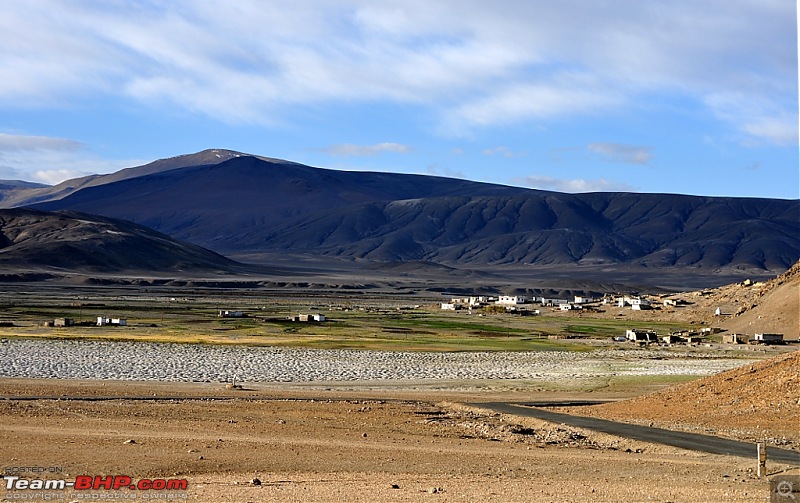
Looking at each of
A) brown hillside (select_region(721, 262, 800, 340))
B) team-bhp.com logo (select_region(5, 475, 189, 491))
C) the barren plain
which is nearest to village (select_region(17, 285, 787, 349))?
brown hillside (select_region(721, 262, 800, 340))

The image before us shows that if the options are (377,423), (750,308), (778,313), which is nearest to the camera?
(377,423)

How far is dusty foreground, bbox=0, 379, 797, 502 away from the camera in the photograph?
16516mm

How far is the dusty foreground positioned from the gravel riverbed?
11.3 metres

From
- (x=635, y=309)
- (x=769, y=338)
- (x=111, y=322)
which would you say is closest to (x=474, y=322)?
(x=635, y=309)

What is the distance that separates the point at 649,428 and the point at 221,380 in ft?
61.0

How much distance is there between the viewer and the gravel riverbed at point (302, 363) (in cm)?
4072

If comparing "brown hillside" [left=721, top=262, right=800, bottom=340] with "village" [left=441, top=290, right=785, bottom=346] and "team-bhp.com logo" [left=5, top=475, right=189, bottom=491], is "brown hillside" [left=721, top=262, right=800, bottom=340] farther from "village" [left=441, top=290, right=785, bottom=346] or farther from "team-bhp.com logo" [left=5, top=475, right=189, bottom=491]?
"team-bhp.com logo" [left=5, top=475, right=189, bottom=491]

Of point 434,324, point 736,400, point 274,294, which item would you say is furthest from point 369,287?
point 736,400

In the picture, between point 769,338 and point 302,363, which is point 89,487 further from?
point 769,338

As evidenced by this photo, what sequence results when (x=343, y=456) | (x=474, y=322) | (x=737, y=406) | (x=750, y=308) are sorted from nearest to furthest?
(x=343, y=456) < (x=737, y=406) < (x=750, y=308) < (x=474, y=322)

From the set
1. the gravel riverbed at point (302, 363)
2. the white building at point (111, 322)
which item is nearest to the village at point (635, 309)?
the gravel riverbed at point (302, 363)

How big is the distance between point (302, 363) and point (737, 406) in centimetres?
2419

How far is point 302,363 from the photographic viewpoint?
47062 millimetres

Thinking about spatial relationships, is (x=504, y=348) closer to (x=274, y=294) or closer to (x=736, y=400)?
(x=736, y=400)
